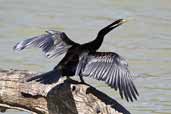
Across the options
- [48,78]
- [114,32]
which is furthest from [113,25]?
[114,32]

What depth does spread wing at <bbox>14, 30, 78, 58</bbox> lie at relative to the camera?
618 cm

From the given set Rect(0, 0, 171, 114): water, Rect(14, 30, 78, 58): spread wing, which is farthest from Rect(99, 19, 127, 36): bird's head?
Rect(0, 0, 171, 114): water

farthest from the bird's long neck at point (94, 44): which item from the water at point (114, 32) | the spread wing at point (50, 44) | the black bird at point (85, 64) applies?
the water at point (114, 32)

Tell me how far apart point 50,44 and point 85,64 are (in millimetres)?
429

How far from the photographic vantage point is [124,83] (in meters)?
5.76

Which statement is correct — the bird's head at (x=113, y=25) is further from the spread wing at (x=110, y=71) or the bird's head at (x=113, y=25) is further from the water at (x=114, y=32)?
the water at (x=114, y=32)

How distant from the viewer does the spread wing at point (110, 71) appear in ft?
18.8

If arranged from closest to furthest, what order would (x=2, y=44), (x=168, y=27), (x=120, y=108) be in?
(x=120, y=108)
(x=2, y=44)
(x=168, y=27)

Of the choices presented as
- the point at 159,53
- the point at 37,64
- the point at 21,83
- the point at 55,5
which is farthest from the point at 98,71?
the point at 55,5

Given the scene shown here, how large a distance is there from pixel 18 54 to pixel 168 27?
240 centimetres

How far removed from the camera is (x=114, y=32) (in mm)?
10727

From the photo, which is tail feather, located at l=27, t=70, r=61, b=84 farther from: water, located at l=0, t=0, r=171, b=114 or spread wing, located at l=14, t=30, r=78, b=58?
water, located at l=0, t=0, r=171, b=114

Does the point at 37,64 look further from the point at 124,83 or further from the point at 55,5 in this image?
the point at 124,83

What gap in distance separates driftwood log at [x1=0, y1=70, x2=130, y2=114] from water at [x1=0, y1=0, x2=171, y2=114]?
204 cm
